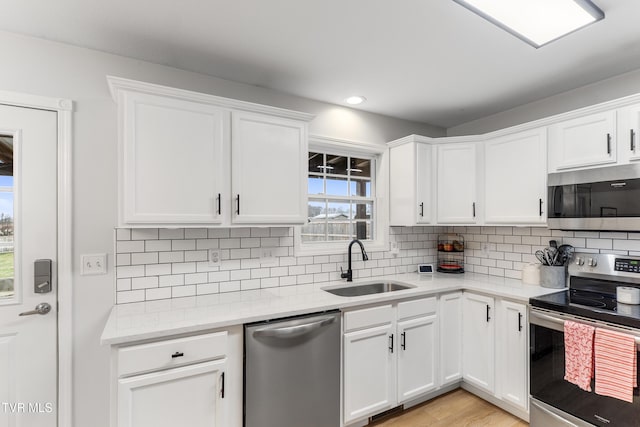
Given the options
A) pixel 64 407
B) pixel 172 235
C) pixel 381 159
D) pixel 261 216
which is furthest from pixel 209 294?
pixel 381 159

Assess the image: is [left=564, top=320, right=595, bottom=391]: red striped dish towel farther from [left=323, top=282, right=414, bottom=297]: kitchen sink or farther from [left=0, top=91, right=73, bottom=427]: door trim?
[left=0, top=91, right=73, bottom=427]: door trim

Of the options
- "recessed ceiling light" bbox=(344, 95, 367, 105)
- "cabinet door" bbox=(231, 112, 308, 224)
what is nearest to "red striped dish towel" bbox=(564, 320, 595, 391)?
"cabinet door" bbox=(231, 112, 308, 224)

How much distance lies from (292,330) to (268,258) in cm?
77

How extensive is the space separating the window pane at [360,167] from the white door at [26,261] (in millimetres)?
2266

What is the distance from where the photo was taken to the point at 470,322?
8.55ft

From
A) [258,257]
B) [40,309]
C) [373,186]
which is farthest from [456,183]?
[40,309]

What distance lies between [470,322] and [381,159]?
5.49 ft

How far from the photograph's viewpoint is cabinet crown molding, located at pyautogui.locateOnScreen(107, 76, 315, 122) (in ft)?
5.72

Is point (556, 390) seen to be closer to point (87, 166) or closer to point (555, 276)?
point (555, 276)

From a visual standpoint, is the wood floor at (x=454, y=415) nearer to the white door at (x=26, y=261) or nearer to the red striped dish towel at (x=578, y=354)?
the red striped dish towel at (x=578, y=354)

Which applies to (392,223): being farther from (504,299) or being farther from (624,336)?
(624,336)

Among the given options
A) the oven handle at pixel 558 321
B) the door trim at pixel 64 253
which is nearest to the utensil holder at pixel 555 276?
the oven handle at pixel 558 321

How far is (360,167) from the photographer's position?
3.16 metres

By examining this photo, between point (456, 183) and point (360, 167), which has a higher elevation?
point (360, 167)
